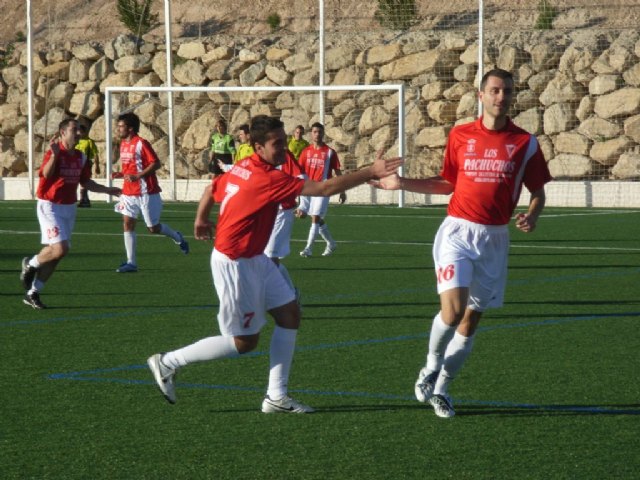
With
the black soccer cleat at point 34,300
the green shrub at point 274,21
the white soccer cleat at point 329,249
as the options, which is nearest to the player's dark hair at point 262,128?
the black soccer cleat at point 34,300

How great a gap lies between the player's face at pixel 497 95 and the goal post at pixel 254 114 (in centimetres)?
2767

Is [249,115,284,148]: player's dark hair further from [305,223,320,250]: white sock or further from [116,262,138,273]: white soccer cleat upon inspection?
[305,223,320,250]: white sock

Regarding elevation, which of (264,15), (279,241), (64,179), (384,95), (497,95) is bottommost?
(279,241)

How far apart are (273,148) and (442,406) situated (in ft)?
5.86

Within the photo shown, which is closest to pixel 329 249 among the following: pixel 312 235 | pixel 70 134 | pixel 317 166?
pixel 312 235

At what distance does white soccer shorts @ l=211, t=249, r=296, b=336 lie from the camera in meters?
8.02

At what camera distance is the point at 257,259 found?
8.11 m

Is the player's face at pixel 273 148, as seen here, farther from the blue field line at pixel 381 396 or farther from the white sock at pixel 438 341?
the blue field line at pixel 381 396

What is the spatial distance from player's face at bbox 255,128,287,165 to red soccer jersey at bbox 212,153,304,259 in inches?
1.6

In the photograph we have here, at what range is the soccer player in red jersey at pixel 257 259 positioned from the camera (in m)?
8.01

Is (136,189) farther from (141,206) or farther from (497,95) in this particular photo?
(497,95)

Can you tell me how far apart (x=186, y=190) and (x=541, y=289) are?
22539 mm

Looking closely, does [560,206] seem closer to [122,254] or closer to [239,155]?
[239,155]

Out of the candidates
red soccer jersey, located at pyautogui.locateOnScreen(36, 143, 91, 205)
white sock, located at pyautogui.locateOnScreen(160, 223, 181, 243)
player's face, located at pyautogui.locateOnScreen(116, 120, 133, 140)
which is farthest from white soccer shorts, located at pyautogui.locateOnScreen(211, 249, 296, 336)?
white sock, located at pyautogui.locateOnScreen(160, 223, 181, 243)
